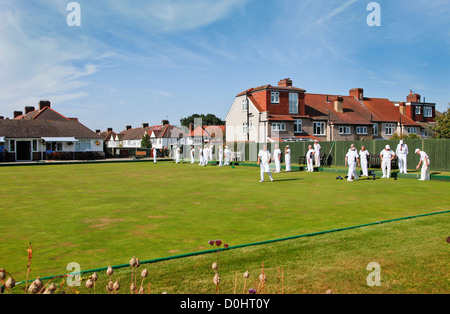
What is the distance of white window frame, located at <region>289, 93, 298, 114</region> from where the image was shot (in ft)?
151

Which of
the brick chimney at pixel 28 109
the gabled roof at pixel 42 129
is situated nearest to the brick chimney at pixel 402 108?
the gabled roof at pixel 42 129

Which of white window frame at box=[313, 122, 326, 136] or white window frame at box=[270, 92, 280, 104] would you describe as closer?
white window frame at box=[270, 92, 280, 104]

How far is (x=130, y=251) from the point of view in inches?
223

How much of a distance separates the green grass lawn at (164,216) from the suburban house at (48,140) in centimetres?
2963

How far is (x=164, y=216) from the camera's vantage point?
8.48m

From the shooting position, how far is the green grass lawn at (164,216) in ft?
18.8

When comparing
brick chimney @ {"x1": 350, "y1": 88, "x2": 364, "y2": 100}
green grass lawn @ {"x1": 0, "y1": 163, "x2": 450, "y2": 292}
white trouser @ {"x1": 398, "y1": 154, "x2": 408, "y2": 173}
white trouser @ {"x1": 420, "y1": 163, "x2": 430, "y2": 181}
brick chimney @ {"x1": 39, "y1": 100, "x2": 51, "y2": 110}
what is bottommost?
green grass lawn @ {"x1": 0, "y1": 163, "x2": 450, "y2": 292}

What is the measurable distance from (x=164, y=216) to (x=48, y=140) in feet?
124

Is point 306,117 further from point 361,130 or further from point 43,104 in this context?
point 43,104

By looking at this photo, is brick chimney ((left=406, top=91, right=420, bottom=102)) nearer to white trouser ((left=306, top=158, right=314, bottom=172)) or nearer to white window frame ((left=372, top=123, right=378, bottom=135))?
white window frame ((left=372, top=123, right=378, bottom=135))

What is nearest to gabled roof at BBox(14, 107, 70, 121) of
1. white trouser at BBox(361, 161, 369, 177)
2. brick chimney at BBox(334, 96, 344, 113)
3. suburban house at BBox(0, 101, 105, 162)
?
suburban house at BBox(0, 101, 105, 162)

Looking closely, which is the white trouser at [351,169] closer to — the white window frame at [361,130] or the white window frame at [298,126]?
the white window frame at [298,126]
